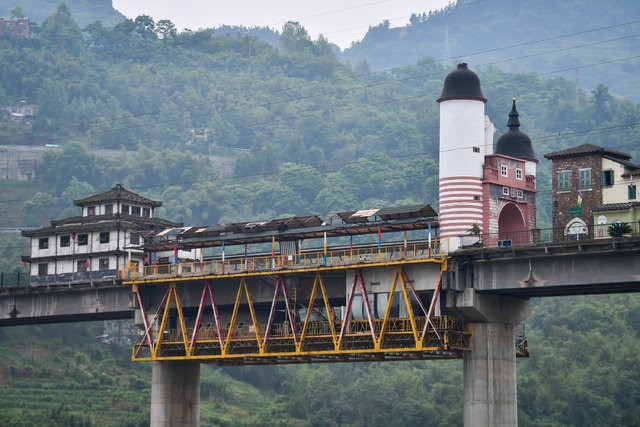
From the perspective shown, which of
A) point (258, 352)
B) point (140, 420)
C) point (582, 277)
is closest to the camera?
point (582, 277)

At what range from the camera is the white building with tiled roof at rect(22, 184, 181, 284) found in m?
126

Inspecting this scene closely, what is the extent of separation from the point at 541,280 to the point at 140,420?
280 feet

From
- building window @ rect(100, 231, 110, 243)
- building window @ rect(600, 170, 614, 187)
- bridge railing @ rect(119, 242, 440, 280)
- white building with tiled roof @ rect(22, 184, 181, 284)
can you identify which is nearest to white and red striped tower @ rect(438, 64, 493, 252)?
bridge railing @ rect(119, 242, 440, 280)

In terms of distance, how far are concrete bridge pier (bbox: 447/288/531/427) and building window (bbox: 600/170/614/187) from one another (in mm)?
12182

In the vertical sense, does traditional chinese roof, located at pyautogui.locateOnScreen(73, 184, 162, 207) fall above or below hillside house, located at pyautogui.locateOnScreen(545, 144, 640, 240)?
above

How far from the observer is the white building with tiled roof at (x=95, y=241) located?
126m

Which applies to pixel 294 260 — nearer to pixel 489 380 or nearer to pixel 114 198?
pixel 489 380

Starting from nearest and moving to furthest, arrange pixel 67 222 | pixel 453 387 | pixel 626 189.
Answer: pixel 626 189 < pixel 67 222 < pixel 453 387

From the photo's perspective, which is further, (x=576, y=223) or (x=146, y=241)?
(x=146, y=241)

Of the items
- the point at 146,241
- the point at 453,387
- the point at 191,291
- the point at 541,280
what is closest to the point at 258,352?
the point at 191,291

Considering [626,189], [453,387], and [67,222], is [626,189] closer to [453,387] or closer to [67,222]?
[67,222]

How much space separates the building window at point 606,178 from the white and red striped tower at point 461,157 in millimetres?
9533

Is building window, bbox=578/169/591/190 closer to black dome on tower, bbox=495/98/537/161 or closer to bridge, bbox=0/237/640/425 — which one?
bridge, bbox=0/237/640/425

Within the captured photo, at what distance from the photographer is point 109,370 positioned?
195 m
